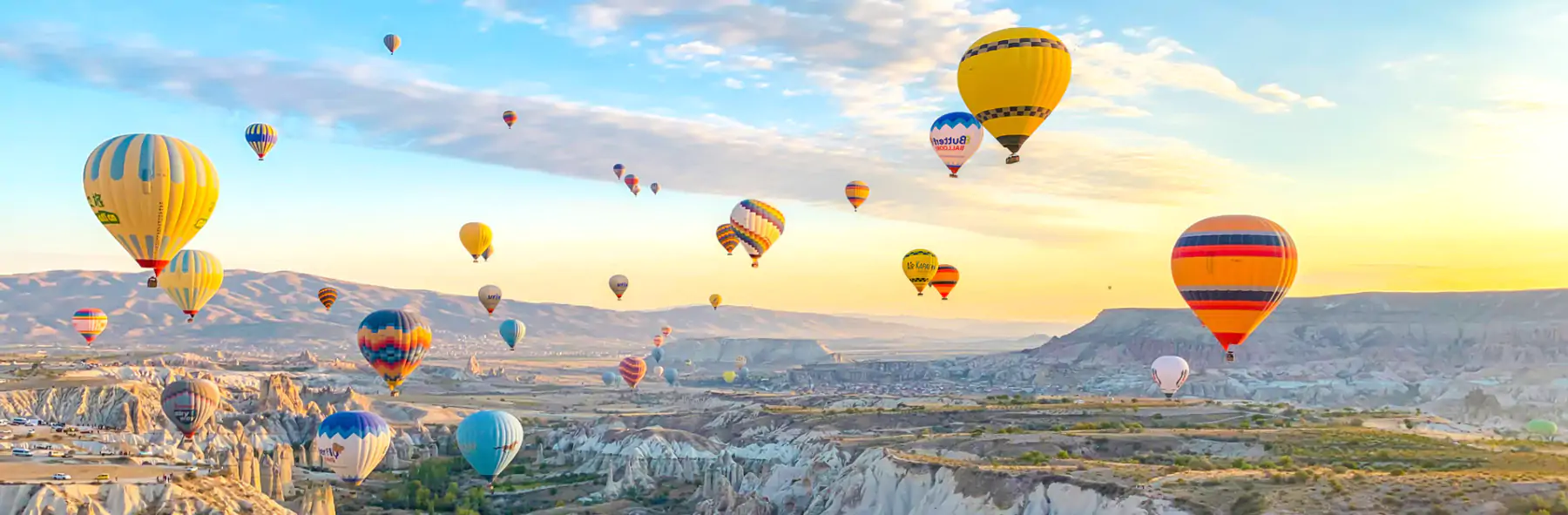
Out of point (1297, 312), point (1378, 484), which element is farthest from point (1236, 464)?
point (1297, 312)

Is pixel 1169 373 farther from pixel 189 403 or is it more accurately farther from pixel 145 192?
pixel 145 192

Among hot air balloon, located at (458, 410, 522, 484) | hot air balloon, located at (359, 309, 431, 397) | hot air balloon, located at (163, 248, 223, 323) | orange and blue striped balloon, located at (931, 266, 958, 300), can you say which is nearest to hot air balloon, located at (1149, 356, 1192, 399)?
orange and blue striped balloon, located at (931, 266, 958, 300)

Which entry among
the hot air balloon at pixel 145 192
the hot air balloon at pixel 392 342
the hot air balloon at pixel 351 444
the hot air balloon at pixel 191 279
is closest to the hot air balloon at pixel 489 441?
the hot air balloon at pixel 351 444

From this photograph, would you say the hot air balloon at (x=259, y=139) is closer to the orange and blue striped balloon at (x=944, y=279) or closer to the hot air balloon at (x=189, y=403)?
the hot air balloon at (x=189, y=403)

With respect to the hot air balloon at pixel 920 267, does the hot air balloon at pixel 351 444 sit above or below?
below

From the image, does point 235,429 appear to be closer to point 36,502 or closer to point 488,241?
point 488,241

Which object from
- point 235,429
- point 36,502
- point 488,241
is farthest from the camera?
point 488,241
